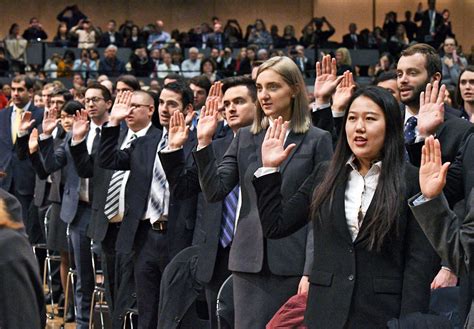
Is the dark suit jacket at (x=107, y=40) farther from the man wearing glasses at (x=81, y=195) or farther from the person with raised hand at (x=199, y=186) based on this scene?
the person with raised hand at (x=199, y=186)

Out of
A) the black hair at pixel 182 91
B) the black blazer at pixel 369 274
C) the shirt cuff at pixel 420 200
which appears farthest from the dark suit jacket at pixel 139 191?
the shirt cuff at pixel 420 200

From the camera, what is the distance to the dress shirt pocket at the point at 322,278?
4129 mm

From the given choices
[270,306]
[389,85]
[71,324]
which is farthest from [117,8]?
[270,306]

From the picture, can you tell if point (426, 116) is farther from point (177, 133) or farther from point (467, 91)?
point (467, 91)

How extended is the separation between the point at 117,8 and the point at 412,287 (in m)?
23.7

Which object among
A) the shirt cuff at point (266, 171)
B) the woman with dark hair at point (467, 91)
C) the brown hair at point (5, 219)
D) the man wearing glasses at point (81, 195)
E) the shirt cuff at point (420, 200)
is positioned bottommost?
the man wearing glasses at point (81, 195)

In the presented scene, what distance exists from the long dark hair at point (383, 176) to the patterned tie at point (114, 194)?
3.15 m

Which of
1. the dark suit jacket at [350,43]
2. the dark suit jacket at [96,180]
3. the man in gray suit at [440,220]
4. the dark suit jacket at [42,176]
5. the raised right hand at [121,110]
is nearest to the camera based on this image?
the man in gray suit at [440,220]

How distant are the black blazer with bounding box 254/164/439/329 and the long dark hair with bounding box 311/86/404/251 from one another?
0.11 feet

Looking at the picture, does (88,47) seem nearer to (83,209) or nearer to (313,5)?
(313,5)

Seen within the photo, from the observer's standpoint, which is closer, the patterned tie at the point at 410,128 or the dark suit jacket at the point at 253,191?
the dark suit jacket at the point at 253,191

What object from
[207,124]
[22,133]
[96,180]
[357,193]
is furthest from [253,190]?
[22,133]

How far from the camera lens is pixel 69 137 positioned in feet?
28.5

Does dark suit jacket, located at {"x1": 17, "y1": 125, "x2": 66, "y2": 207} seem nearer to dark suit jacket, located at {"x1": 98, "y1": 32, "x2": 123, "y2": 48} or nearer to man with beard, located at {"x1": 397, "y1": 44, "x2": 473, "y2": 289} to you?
man with beard, located at {"x1": 397, "y1": 44, "x2": 473, "y2": 289}
